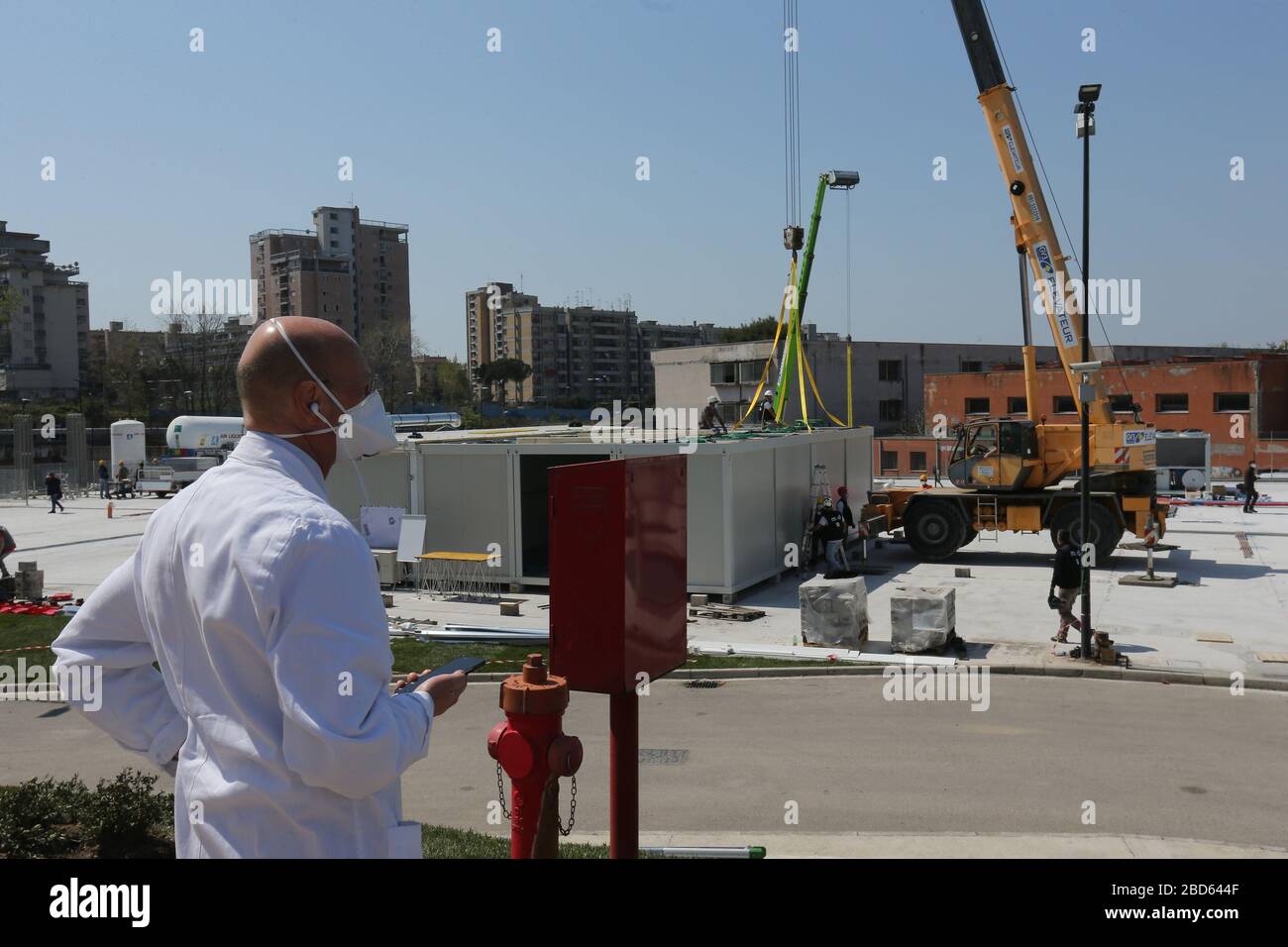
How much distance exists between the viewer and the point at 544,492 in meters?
24.0

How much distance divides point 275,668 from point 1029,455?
23.3 metres

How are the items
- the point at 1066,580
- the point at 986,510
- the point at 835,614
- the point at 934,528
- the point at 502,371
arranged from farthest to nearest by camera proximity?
the point at 502,371, the point at 934,528, the point at 986,510, the point at 835,614, the point at 1066,580

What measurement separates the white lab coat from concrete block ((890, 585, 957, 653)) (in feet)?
43.4

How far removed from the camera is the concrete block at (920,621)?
1503cm

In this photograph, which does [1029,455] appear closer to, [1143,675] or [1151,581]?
[1151,581]

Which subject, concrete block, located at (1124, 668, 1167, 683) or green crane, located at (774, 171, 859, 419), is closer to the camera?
concrete block, located at (1124, 668, 1167, 683)

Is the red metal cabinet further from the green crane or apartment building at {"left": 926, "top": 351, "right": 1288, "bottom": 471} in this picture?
apartment building at {"left": 926, "top": 351, "right": 1288, "bottom": 471}

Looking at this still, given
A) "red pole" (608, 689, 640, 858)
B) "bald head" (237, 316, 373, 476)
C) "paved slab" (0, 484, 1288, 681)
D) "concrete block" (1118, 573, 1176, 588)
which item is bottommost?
"paved slab" (0, 484, 1288, 681)

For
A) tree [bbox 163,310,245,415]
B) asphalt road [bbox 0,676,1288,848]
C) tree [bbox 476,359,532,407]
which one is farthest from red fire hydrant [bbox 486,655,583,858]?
tree [bbox 476,359,532,407]

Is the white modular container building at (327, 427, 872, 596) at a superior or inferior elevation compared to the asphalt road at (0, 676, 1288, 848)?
superior

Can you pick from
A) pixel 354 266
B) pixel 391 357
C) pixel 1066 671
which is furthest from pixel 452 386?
pixel 1066 671

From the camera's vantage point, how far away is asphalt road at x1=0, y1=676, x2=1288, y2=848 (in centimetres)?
886

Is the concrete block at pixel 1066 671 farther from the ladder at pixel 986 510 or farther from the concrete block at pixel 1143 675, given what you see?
the ladder at pixel 986 510
